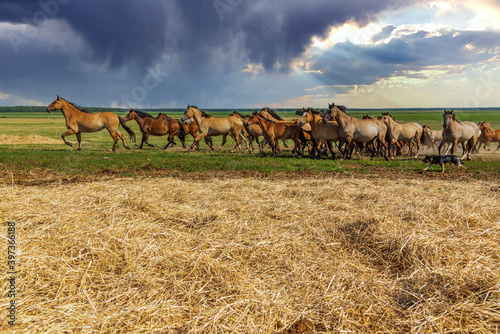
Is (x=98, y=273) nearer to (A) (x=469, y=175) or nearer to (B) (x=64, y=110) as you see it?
(A) (x=469, y=175)

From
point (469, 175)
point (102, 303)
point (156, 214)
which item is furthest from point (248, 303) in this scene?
point (469, 175)

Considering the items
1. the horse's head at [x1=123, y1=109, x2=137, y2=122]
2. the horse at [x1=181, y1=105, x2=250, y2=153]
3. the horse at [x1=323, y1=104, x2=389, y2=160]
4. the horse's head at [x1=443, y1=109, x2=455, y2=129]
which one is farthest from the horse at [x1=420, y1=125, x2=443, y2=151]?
the horse's head at [x1=123, y1=109, x2=137, y2=122]

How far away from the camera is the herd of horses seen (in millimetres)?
16391

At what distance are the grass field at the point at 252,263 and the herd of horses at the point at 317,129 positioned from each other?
1004cm

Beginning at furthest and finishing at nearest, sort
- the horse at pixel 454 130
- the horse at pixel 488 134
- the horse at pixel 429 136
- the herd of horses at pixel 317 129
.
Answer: the horse at pixel 429 136
the horse at pixel 488 134
the herd of horses at pixel 317 129
the horse at pixel 454 130

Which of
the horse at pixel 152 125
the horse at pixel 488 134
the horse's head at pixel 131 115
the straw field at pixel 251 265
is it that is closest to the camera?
the straw field at pixel 251 265

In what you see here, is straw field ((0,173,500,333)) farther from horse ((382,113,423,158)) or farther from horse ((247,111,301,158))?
horse ((382,113,423,158))

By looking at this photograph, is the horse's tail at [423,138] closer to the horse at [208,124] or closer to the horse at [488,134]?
the horse at [488,134]

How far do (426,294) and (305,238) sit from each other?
70.4 inches

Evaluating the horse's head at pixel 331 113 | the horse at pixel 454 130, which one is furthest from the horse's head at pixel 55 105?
the horse at pixel 454 130

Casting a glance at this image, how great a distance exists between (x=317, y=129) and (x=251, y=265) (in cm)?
1390

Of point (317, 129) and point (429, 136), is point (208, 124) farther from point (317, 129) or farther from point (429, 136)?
point (429, 136)

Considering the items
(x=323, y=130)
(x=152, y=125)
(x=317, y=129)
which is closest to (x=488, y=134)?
(x=323, y=130)

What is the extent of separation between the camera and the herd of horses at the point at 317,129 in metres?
16.4
